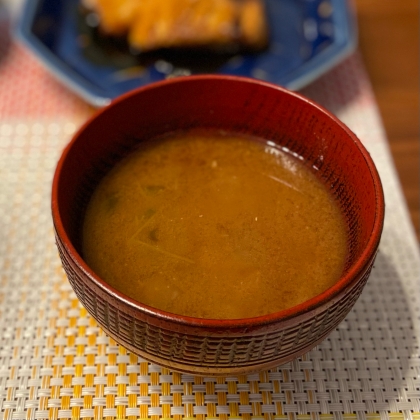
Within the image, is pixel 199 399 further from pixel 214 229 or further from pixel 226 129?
pixel 226 129

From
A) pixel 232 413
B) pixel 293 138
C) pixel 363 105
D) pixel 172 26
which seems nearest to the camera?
pixel 232 413

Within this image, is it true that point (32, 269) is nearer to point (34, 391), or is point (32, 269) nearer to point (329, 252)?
point (34, 391)

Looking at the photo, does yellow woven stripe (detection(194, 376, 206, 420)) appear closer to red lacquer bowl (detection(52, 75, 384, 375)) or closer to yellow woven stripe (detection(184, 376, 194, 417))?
yellow woven stripe (detection(184, 376, 194, 417))

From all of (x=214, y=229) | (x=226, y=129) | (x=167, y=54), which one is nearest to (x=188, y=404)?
(x=214, y=229)

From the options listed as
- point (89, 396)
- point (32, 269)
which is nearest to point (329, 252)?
point (89, 396)

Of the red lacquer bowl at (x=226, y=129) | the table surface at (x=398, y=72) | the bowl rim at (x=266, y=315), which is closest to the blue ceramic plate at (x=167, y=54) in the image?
the table surface at (x=398, y=72)

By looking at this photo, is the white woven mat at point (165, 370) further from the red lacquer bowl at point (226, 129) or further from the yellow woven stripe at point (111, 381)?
the red lacquer bowl at point (226, 129)

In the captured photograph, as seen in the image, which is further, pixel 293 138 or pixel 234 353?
pixel 293 138
